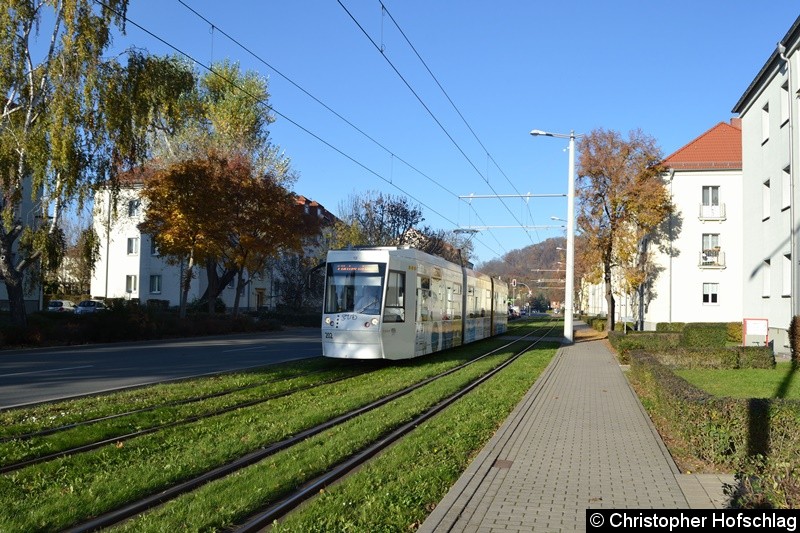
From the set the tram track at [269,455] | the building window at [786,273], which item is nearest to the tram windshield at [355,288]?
the tram track at [269,455]

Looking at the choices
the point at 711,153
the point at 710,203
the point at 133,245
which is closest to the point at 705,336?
the point at 710,203

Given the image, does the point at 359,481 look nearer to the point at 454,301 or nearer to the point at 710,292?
the point at 454,301

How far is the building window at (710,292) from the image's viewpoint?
4312cm

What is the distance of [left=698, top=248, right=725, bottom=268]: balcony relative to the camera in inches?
1678

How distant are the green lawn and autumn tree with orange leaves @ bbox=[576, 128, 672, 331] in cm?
2299

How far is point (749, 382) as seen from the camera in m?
15.2

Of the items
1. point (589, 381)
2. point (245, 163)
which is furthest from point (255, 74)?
point (589, 381)

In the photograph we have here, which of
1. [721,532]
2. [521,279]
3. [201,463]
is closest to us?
[721,532]

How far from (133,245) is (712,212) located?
142 feet

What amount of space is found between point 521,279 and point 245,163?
226 ft

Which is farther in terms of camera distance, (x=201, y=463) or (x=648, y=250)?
(x=648, y=250)

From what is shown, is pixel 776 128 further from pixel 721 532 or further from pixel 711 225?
pixel 721 532

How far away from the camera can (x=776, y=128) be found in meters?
24.3

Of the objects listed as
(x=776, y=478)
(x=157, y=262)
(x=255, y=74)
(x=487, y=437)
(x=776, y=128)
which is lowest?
(x=487, y=437)
